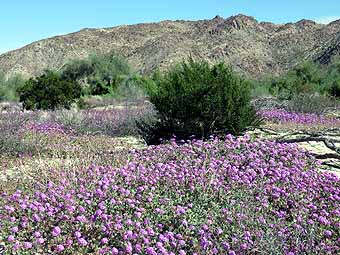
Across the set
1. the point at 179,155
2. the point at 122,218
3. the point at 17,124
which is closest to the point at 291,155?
the point at 179,155

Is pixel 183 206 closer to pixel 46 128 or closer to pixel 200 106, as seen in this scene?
pixel 200 106

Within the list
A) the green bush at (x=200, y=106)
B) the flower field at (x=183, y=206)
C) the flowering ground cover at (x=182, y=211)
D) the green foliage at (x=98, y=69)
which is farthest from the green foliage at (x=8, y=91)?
the flowering ground cover at (x=182, y=211)

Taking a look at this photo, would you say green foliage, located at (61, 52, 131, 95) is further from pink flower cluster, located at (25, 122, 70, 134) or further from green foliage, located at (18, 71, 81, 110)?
pink flower cluster, located at (25, 122, 70, 134)

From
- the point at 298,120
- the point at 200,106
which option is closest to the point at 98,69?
the point at 298,120

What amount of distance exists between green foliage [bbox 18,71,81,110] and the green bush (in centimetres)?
1265

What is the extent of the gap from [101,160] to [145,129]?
5110mm

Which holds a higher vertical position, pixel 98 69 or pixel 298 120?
pixel 98 69

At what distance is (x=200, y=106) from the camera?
33.2ft

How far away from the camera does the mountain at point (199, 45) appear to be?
212 feet

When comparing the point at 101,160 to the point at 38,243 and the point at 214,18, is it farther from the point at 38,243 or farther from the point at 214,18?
the point at 214,18

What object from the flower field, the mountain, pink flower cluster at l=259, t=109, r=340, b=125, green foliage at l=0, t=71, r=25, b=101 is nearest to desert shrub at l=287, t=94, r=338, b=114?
pink flower cluster at l=259, t=109, r=340, b=125

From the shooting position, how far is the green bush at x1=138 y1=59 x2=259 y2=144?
10.2m

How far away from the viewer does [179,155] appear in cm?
642

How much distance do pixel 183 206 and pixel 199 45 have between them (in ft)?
220
